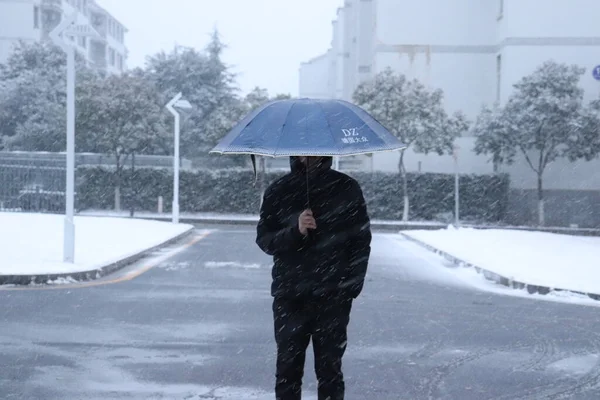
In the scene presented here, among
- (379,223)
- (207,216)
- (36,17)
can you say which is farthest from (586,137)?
(36,17)

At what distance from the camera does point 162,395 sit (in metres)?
6.48

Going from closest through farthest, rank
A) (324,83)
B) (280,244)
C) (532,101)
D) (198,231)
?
(280,244)
(198,231)
(532,101)
(324,83)

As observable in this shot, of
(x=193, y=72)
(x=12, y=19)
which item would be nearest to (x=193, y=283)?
(x=193, y=72)

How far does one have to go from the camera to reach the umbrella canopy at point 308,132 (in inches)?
193

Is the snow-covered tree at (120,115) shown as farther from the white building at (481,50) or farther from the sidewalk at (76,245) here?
the white building at (481,50)

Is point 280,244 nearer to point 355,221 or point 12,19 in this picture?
point 355,221

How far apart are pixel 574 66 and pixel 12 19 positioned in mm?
38860

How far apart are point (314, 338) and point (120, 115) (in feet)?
101

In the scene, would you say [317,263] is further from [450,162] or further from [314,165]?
[450,162]

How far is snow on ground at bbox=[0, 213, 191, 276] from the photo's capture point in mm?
13938

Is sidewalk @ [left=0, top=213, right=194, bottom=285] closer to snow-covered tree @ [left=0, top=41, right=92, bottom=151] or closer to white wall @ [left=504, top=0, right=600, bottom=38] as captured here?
white wall @ [left=504, top=0, right=600, bottom=38]

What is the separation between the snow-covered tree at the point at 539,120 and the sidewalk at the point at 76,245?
515 inches

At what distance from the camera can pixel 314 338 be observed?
16.3ft

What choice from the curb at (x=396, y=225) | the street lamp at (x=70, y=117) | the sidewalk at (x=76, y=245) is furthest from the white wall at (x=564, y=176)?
the street lamp at (x=70, y=117)
